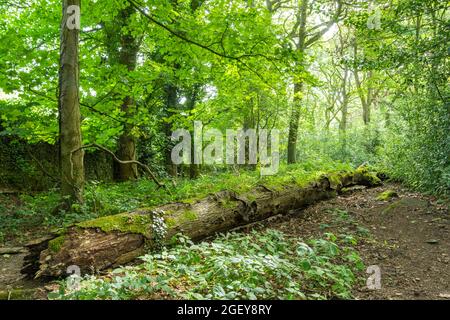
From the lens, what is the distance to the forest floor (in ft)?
14.1

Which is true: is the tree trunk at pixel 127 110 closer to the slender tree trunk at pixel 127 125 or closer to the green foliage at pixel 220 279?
the slender tree trunk at pixel 127 125

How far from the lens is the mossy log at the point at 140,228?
3.96m

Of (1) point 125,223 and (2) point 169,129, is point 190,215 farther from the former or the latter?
(2) point 169,129

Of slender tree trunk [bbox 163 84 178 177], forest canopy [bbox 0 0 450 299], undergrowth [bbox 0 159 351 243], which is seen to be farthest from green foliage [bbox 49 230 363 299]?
slender tree trunk [bbox 163 84 178 177]

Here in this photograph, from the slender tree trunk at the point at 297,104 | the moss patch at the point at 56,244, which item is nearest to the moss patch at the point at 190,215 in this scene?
the moss patch at the point at 56,244

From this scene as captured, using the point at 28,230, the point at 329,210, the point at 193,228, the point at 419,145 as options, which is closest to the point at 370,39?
the point at 419,145

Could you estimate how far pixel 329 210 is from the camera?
8.16 metres

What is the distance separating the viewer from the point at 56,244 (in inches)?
157

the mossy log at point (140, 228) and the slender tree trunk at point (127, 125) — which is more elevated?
the slender tree trunk at point (127, 125)

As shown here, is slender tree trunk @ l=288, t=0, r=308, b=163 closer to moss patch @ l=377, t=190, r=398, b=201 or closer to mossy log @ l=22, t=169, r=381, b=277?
moss patch @ l=377, t=190, r=398, b=201

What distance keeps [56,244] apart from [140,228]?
3.66 feet

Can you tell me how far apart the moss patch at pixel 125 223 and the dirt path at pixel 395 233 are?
2.98 m

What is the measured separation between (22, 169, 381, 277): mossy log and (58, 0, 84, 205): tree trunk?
1995 millimetres
